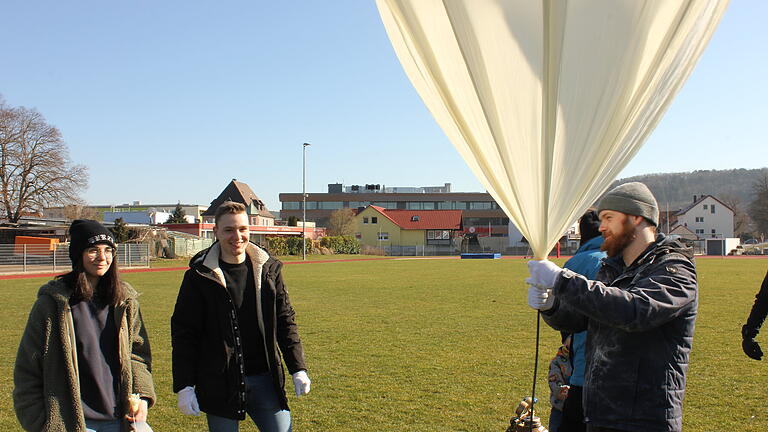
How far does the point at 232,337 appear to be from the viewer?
358 centimetres

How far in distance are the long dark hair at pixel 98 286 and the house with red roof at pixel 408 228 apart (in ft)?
241

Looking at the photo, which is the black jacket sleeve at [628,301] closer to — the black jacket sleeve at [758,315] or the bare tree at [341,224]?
the black jacket sleeve at [758,315]

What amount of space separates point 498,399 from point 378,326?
18.7 ft

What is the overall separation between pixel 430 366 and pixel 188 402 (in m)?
5.49


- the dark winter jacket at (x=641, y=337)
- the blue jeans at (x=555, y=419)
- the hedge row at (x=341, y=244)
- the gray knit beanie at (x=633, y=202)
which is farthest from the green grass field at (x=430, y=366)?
the hedge row at (x=341, y=244)

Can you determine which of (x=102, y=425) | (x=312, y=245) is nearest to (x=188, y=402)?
(x=102, y=425)

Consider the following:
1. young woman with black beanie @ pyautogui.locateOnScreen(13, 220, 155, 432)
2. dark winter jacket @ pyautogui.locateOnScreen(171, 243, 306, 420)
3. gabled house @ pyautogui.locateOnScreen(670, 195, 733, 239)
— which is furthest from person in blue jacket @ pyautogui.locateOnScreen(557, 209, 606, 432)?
gabled house @ pyautogui.locateOnScreen(670, 195, 733, 239)

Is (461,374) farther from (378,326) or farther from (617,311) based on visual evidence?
(617,311)

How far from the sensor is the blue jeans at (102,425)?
11.1 ft

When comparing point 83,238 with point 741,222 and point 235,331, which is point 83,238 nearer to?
point 235,331

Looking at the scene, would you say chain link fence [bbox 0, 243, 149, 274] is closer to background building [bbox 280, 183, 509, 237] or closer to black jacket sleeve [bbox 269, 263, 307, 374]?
black jacket sleeve [bbox 269, 263, 307, 374]

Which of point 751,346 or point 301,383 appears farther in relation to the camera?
point 751,346

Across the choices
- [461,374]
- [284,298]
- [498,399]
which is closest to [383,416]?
[498,399]

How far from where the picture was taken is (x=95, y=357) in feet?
11.3
